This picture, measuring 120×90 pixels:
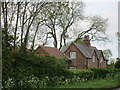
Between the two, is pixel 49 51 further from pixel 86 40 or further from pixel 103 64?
pixel 103 64

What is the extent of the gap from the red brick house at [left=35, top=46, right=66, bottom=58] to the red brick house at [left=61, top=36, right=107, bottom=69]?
11cm

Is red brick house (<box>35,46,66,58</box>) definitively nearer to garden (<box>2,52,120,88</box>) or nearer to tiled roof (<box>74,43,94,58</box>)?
garden (<box>2,52,120,88</box>)

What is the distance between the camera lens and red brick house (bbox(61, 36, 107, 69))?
5.39 metres

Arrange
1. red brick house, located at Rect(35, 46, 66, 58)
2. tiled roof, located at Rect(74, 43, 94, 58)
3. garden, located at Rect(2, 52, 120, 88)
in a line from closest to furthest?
garden, located at Rect(2, 52, 120, 88), red brick house, located at Rect(35, 46, 66, 58), tiled roof, located at Rect(74, 43, 94, 58)

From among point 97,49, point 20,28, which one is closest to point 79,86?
point 97,49

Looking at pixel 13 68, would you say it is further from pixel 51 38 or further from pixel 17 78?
pixel 51 38

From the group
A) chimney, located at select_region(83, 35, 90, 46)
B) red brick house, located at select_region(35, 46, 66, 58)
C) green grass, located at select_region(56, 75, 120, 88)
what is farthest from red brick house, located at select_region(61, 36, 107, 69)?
green grass, located at select_region(56, 75, 120, 88)

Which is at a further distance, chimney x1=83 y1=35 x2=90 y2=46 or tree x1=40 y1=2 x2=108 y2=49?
chimney x1=83 y1=35 x2=90 y2=46

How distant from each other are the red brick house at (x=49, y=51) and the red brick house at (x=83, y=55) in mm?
113

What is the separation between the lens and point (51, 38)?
5.28m

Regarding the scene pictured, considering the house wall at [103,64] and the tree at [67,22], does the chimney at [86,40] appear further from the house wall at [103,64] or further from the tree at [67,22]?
the house wall at [103,64]

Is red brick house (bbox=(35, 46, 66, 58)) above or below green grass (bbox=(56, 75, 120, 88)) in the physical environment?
above

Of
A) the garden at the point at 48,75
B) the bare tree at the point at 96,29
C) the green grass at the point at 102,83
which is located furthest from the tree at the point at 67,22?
the green grass at the point at 102,83

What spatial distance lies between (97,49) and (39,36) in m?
1.09
